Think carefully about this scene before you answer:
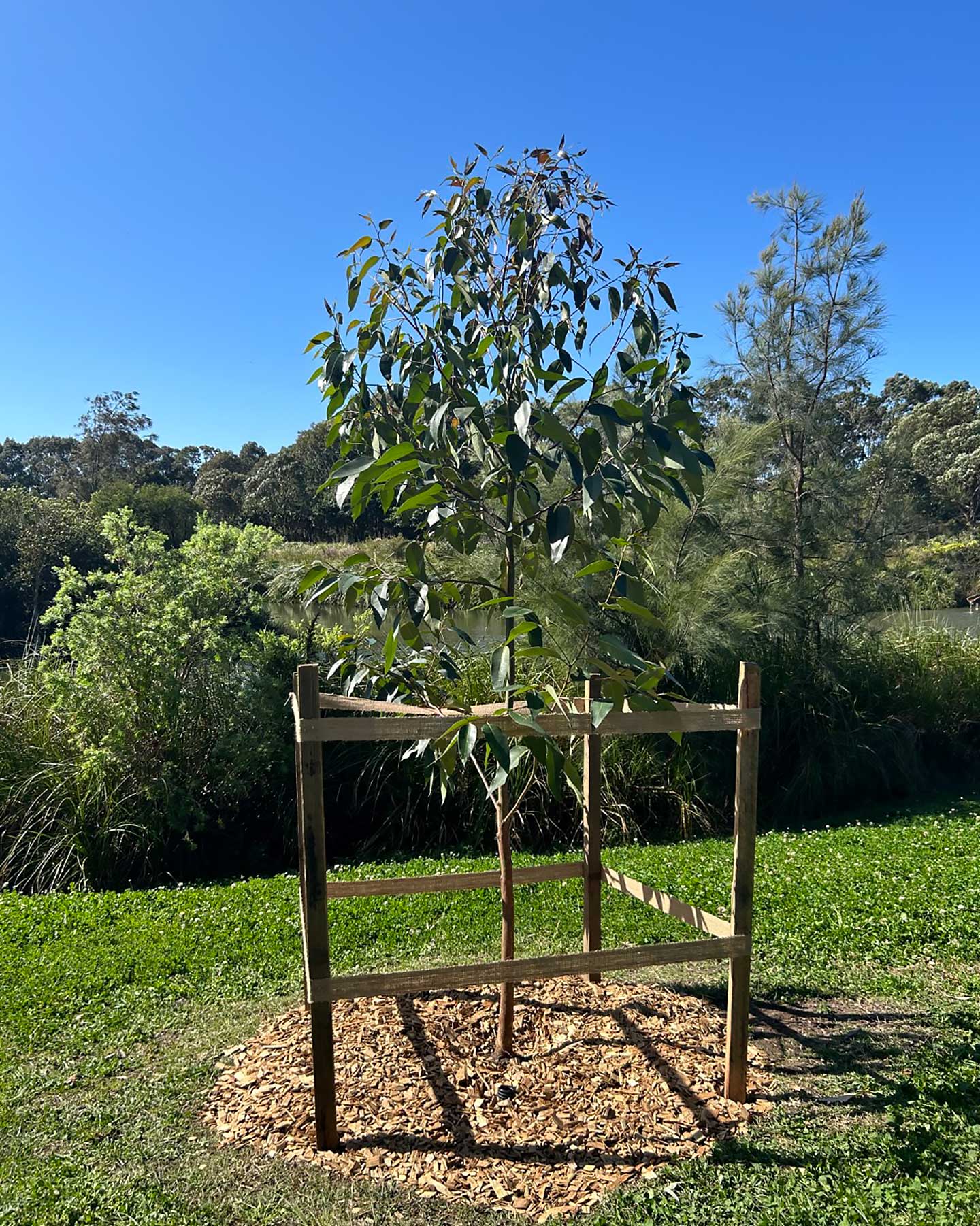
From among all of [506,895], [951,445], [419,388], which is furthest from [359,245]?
[951,445]

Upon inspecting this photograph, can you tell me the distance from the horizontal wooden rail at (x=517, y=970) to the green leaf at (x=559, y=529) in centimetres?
119

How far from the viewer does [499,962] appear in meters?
2.35

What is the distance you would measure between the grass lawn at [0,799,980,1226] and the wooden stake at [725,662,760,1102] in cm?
16

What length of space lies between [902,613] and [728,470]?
9.99 ft

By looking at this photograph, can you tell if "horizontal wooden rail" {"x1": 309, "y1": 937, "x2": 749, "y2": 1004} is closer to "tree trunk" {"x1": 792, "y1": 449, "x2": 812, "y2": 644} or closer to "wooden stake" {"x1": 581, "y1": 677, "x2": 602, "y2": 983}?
"wooden stake" {"x1": 581, "y1": 677, "x2": 602, "y2": 983}

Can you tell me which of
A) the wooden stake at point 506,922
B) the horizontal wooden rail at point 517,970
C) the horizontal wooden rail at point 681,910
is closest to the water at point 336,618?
the horizontal wooden rail at point 681,910

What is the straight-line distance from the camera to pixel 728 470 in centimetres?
717

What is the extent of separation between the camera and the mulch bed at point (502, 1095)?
2.31 m

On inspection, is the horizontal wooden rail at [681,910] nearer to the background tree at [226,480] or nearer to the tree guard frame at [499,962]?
the tree guard frame at [499,962]

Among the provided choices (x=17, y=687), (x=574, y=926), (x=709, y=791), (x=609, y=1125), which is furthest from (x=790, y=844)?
(x=17, y=687)

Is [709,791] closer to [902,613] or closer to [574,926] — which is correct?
[574,926]

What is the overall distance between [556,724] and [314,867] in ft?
2.73

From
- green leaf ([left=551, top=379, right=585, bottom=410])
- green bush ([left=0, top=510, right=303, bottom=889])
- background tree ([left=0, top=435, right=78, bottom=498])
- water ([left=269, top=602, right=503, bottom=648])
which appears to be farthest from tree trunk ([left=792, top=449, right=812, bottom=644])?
background tree ([left=0, top=435, right=78, bottom=498])

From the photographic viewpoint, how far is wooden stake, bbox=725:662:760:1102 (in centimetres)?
255
